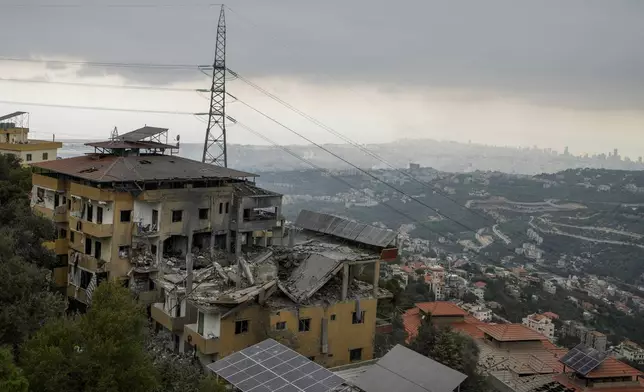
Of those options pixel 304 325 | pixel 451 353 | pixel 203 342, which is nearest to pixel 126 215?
pixel 203 342

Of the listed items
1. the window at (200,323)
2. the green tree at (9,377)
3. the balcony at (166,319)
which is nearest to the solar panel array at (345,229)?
the window at (200,323)

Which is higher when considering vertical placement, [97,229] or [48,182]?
[48,182]

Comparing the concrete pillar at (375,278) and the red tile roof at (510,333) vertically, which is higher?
the concrete pillar at (375,278)

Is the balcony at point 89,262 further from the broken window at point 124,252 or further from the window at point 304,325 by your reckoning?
the window at point 304,325

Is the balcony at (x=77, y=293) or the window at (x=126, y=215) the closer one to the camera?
the window at (x=126, y=215)

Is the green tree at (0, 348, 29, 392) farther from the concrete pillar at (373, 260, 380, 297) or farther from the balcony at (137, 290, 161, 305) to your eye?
the concrete pillar at (373, 260, 380, 297)

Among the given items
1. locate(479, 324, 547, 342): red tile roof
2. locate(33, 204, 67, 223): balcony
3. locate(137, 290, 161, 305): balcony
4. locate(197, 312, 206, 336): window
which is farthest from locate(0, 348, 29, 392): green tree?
locate(479, 324, 547, 342): red tile roof

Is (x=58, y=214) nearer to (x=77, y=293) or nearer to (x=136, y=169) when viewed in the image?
(x=77, y=293)
